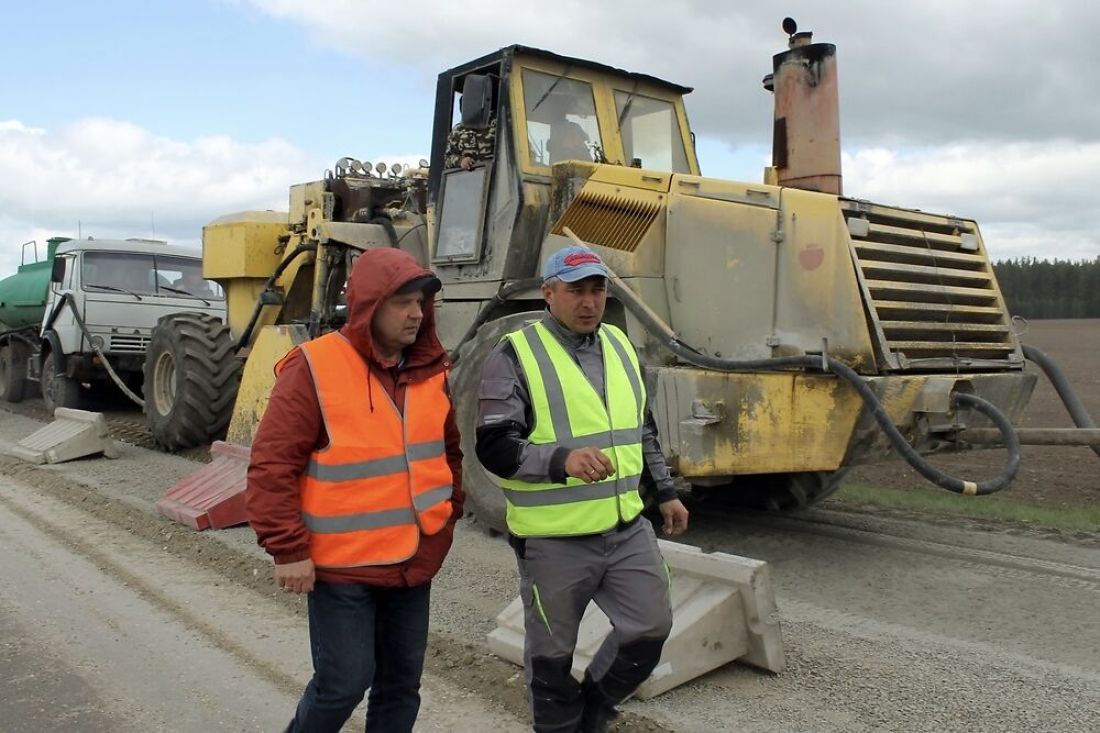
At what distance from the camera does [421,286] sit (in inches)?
121

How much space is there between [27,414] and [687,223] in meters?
12.1

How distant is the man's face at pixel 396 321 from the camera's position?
10.0 ft

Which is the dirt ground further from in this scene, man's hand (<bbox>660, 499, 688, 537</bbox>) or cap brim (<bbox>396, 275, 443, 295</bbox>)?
cap brim (<bbox>396, 275, 443, 295</bbox>)

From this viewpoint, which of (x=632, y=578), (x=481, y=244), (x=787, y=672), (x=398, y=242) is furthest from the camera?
(x=398, y=242)

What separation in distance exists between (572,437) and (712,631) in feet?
4.59

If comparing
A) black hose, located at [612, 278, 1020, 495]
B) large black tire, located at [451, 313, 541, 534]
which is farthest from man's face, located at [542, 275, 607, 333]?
large black tire, located at [451, 313, 541, 534]

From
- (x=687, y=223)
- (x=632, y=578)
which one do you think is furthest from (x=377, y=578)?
(x=687, y=223)

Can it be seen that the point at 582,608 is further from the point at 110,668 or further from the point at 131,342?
the point at 131,342

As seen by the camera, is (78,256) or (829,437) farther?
(78,256)

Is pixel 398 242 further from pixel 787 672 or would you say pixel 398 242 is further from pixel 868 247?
pixel 787 672

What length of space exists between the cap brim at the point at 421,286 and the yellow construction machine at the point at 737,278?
2.67m

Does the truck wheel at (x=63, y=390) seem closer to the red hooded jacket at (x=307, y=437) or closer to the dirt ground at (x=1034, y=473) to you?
Result: the dirt ground at (x=1034, y=473)

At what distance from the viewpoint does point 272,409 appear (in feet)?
9.65

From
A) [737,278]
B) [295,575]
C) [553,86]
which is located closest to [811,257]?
[737,278]
